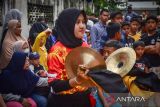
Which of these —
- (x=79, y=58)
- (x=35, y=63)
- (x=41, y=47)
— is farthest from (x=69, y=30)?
(x=41, y=47)

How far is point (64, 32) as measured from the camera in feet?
12.9

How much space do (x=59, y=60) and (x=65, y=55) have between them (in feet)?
0.26

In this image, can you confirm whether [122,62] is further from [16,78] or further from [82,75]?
[16,78]

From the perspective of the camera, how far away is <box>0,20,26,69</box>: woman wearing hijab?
219 inches

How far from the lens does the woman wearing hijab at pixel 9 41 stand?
5.55 meters

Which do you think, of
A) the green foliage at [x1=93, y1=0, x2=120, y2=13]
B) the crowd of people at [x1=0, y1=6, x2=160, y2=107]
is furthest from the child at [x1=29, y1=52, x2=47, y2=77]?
the green foliage at [x1=93, y1=0, x2=120, y2=13]

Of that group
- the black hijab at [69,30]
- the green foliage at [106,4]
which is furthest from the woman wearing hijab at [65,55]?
the green foliage at [106,4]

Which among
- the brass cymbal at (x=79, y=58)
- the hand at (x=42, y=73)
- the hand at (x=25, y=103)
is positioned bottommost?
the hand at (x=25, y=103)

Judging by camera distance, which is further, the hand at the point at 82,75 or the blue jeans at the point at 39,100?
the blue jeans at the point at 39,100

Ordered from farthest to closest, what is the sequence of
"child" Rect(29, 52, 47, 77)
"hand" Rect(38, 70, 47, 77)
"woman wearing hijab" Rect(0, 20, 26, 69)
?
"child" Rect(29, 52, 47, 77) → "hand" Rect(38, 70, 47, 77) → "woman wearing hijab" Rect(0, 20, 26, 69)

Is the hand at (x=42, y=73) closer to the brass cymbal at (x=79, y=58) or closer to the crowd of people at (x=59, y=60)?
the crowd of people at (x=59, y=60)

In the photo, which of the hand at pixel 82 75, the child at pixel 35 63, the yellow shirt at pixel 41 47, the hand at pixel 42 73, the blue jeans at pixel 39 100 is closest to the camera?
the hand at pixel 82 75

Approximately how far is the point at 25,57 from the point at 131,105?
1827 mm

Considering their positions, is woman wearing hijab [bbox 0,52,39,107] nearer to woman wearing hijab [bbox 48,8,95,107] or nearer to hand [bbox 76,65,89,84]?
woman wearing hijab [bbox 48,8,95,107]
